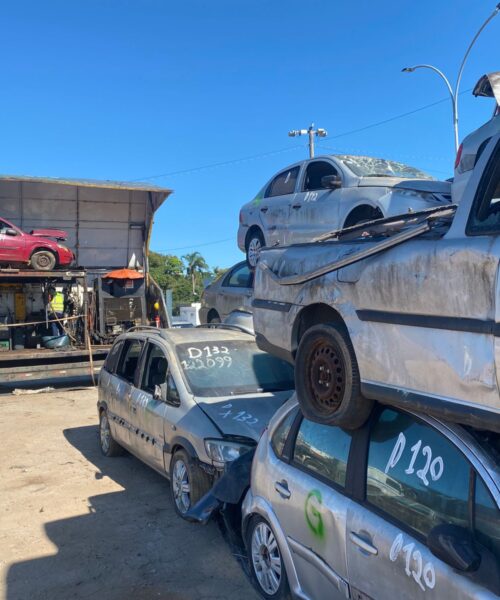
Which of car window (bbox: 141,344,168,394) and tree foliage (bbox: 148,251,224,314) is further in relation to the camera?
tree foliage (bbox: 148,251,224,314)

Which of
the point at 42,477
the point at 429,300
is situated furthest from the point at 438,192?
the point at 42,477

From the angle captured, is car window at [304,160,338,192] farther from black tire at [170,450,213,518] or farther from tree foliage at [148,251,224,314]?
tree foliage at [148,251,224,314]

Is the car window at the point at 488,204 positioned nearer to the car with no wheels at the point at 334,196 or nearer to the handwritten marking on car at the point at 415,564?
the handwritten marking on car at the point at 415,564

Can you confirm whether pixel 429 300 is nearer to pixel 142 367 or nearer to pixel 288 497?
pixel 288 497

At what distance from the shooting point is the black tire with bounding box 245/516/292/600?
3.21m

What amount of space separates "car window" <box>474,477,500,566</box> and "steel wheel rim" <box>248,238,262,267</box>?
6.24 m

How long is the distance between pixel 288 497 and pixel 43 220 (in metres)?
11.6

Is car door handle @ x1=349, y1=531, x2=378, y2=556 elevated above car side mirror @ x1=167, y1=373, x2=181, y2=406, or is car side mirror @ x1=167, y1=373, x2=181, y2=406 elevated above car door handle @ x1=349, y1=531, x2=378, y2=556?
car side mirror @ x1=167, y1=373, x2=181, y2=406

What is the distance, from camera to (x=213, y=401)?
16.9 feet

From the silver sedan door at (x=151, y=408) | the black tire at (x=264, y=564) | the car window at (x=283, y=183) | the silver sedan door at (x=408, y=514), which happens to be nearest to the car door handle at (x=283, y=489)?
the black tire at (x=264, y=564)

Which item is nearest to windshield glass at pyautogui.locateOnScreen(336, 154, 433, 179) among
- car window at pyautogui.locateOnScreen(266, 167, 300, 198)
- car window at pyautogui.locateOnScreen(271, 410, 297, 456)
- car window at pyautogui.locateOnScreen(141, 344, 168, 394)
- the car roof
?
car window at pyautogui.locateOnScreen(266, 167, 300, 198)

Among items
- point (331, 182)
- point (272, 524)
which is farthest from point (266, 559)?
point (331, 182)

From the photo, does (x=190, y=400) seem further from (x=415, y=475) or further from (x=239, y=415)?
(x=415, y=475)

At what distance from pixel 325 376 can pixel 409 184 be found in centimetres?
390
